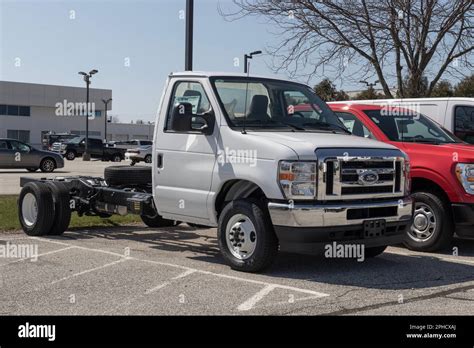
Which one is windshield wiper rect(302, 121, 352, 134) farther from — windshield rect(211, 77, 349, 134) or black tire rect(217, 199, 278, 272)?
black tire rect(217, 199, 278, 272)

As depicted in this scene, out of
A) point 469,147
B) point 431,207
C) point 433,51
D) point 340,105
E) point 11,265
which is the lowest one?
point 11,265

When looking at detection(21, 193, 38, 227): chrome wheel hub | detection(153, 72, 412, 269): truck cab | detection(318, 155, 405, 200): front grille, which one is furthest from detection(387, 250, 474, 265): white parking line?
detection(21, 193, 38, 227): chrome wheel hub

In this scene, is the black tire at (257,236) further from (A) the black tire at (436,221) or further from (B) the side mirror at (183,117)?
(A) the black tire at (436,221)

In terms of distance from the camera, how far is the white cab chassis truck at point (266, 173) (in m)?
6.86

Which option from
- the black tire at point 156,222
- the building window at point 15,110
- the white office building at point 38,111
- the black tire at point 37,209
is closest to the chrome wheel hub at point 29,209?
the black tire at point 37,209

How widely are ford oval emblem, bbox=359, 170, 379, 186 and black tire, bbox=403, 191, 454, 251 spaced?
1780 millimetres

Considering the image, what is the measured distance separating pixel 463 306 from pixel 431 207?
292 cm

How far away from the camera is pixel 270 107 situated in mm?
8031

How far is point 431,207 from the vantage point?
8773 millimetres

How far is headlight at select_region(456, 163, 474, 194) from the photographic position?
853cm
